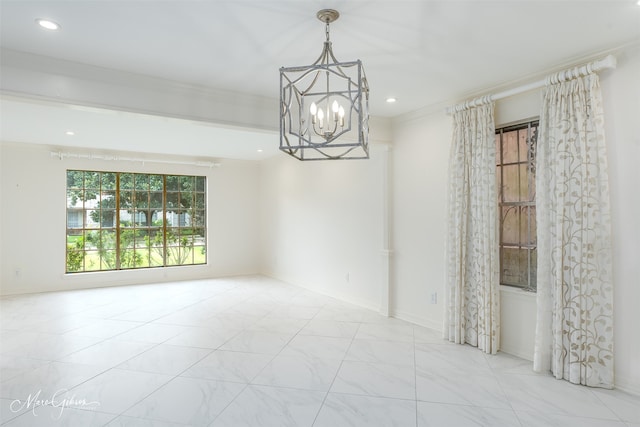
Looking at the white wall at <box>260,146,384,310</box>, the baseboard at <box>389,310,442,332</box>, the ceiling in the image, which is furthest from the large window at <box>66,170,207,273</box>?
the baseboard at <box>389,310,442,332</box>

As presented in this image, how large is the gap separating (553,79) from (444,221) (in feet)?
5.36

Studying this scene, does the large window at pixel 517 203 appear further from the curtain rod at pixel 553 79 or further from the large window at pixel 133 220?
the large window at pixel 133 220

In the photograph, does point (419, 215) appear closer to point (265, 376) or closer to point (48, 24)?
point (265, 376)

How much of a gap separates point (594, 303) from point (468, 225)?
1222 millimetres

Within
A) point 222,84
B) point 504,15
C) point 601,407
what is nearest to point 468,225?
point 601,407

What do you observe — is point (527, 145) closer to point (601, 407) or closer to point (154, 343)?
point (601, 407)

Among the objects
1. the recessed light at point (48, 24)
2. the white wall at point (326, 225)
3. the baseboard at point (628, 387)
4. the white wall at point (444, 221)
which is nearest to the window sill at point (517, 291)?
the white wall at point (444, 221)

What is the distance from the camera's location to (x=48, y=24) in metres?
2.32

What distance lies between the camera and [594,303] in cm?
275

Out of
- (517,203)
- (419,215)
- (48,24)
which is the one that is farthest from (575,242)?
(48,24)

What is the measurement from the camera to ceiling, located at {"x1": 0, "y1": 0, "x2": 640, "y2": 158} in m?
2.17

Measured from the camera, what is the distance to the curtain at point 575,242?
274cm

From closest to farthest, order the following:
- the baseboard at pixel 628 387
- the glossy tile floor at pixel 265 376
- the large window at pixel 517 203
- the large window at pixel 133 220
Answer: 1. the glossy tile floor at pixel 265 376
2. the baseboard at pixel 628 387
3. the large window at pixel 517 203
4. the large window at pixel 133 220

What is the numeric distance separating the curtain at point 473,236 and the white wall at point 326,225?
122cm
